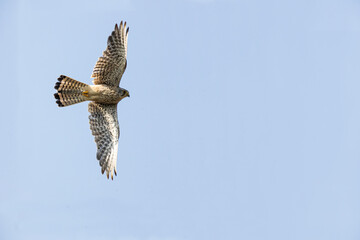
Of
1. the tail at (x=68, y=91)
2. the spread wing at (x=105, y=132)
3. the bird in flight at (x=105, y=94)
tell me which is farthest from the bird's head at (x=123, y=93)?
the tail at (x=68, y=91)

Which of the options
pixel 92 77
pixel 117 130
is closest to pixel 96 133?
pixel 117 130

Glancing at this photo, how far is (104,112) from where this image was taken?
52.1 feet

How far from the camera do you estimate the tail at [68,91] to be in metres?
14.8

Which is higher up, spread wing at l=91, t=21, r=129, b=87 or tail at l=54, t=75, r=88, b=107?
spread wing at l=91, t=21, r=129, b=87

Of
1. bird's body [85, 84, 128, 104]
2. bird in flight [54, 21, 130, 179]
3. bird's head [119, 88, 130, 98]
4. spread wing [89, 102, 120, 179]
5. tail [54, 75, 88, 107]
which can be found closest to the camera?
tail [54, 75, 88, 107]

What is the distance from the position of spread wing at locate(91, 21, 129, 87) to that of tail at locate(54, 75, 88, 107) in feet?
1.75

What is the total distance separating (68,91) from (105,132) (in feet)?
5.78

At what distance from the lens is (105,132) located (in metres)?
15.9

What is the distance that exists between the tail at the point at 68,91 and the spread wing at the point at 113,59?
53 centimetres

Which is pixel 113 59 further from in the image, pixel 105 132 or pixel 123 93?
pixel 105 132

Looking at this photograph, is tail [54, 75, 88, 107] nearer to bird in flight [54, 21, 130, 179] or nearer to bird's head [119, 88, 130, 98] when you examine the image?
bird in flight [54, 21, 130, 179]

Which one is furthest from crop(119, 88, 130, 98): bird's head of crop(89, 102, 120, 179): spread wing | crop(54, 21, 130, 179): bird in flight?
crop(89, 102, 120, 179): spread wing

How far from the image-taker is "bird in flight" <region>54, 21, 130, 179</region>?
1491 centimetres

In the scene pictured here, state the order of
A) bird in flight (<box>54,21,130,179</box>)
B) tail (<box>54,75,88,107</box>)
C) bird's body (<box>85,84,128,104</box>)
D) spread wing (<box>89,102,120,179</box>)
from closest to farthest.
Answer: tail (<box>54,75,88,107</box>) → bird in flight (<box>54,21,130,179</box>) → bird's body (<box>85,84,128,104</box>) → spread wing (<box>89,102,120,179</box>)
